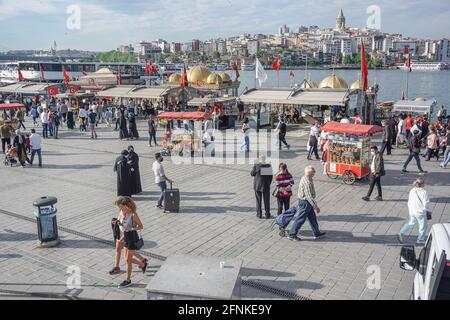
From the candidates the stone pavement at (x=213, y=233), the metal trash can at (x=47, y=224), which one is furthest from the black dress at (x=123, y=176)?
the metal trash can at (x=47, y=224)

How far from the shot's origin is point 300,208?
29.9 feet

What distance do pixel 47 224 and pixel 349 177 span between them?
28.9 ft

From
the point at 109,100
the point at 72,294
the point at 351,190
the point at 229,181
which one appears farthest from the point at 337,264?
the point at 109,100

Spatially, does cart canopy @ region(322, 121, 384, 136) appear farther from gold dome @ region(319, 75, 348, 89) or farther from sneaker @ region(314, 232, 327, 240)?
gold dome @ region(319, 75, 348, 89)

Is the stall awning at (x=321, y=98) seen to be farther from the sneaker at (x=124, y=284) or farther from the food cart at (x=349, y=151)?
the sneaker at (x=124, y=284)

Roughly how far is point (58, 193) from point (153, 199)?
2927 mm

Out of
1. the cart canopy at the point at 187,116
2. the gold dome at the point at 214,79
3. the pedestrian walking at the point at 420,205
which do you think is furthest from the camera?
the gold dome at the point at 214,79

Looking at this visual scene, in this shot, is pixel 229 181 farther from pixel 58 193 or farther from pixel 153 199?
pixel 58 193

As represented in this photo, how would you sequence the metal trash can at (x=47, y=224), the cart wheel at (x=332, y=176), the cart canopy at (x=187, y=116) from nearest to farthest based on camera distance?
the metal trash can at (x=47, y=224), the cart wheel at (x=332, y=176), the cart canopy at (x=187, y=116)

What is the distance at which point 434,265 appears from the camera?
4805 mm

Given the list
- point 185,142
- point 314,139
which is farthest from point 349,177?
point 185,142

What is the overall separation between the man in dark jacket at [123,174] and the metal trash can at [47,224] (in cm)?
303

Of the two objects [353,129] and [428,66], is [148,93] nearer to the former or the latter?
[353,129]

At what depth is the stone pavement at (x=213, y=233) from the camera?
24.3ft
